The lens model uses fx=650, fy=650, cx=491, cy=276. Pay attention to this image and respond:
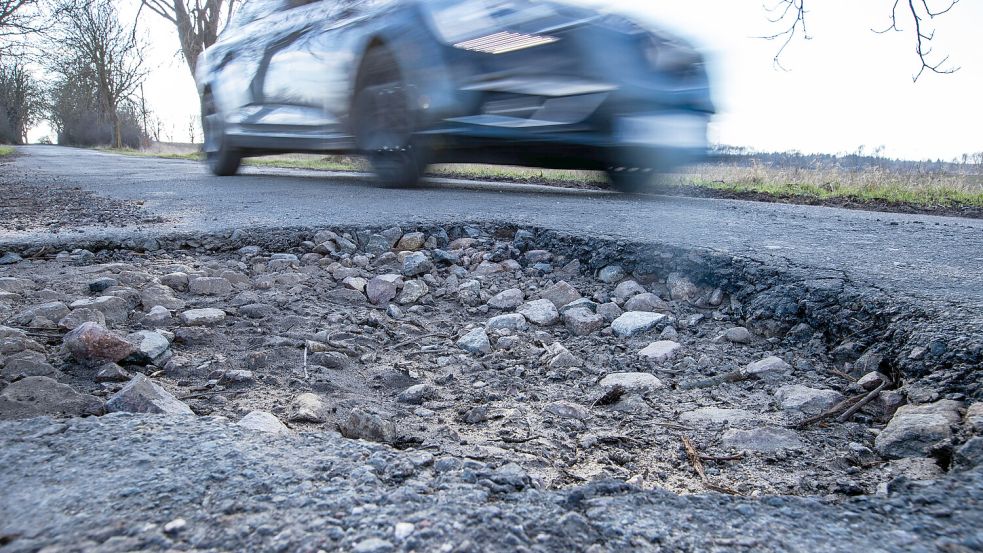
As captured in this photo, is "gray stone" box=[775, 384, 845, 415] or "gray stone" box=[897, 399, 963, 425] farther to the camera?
"gray stone" box=[775, 384, 845, 415]

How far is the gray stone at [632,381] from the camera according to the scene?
188 centimetres

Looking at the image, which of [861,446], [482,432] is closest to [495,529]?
[482,432]

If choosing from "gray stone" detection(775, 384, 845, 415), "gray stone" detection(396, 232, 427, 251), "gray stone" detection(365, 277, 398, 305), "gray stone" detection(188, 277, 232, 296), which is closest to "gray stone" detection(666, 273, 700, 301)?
"gray stone" detection(775, 384, 845, 415)

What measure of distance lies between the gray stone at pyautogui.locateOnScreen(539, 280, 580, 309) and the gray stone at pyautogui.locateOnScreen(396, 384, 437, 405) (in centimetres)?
87

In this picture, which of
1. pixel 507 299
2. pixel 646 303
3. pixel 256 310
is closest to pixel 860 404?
pixel 646 303

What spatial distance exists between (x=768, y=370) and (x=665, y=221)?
5.86ft

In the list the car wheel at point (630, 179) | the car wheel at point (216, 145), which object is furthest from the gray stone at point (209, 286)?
the car wheel at point (216, 145)

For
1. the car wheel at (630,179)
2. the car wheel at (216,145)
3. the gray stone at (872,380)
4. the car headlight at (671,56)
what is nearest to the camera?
the gray stone at (872,380)

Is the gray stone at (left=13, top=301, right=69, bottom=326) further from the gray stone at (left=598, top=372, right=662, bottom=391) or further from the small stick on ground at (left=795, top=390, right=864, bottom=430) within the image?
the small stick on ground at (left=795, top=390, right=864, bottom=430)

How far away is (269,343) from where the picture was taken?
81.6 inches

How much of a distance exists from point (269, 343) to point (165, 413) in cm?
64

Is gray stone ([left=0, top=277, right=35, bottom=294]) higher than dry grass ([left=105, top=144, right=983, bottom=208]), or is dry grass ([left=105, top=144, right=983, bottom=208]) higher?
dry grass ([left=105, top=144, right=983, bottom=208])

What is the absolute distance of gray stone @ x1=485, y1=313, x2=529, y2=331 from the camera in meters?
2.37

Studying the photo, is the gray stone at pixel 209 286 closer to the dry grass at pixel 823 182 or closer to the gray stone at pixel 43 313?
the gray stone at pixel 43 313
